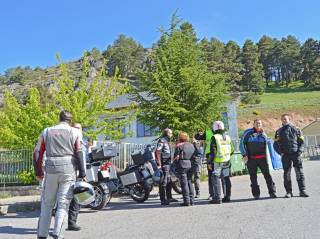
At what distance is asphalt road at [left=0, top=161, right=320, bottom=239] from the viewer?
6.23m

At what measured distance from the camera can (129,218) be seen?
8078mm

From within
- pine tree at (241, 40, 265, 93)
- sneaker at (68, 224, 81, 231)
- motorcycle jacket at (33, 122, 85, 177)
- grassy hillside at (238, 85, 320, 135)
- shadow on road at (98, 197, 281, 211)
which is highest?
pine tree at (241, 40, 265, 93)

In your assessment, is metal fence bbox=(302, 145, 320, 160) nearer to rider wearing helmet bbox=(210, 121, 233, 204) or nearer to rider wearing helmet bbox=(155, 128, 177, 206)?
rider wearing helmet bbox=(210, 121, 233, 204)

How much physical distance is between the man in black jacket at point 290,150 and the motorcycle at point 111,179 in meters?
3.36

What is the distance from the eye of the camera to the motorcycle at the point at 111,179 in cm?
931

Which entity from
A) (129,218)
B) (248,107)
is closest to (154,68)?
(129,218)

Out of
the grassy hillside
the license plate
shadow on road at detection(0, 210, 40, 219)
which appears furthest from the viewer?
the grassy hillside

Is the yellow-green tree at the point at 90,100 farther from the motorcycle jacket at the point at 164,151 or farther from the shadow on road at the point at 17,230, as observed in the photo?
the shadow on road at the point at 17,230

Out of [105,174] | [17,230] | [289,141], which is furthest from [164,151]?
[17,230]

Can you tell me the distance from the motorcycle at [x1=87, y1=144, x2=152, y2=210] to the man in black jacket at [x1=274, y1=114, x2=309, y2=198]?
132 inches

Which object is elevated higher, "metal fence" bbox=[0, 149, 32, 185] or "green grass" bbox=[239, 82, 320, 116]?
"green grass" bbox=[239, 82, 320, 116]

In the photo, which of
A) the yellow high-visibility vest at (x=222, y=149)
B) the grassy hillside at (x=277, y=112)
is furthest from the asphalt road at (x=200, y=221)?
the grassy hillside at (x=277, y=112)

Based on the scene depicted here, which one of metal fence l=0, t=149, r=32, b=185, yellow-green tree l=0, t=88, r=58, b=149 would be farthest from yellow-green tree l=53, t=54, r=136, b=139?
metal fence l=0, t=149, r=32, b=185

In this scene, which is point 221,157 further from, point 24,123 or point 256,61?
point 256,61
